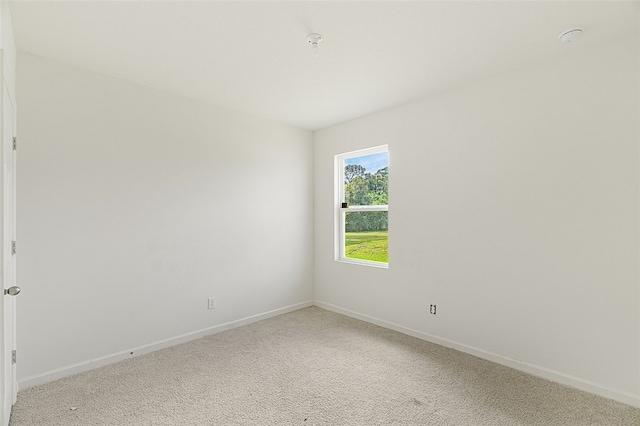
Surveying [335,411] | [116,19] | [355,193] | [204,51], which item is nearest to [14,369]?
[335,411]

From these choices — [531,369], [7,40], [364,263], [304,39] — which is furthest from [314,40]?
[531,369]

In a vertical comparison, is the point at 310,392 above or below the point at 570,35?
below

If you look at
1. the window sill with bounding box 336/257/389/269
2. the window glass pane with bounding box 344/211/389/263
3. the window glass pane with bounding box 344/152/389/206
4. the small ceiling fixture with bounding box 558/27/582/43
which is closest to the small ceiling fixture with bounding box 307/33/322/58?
the small ceiling fixture with bounding box 558/27/582/43

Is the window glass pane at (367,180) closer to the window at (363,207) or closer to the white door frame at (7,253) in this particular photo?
the window at (363,207)

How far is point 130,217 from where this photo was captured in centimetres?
→ 287

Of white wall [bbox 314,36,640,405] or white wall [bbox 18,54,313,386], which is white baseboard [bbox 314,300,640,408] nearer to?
white wall [bbox 314,36,640,405]

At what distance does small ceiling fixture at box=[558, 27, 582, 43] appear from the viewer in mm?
2072

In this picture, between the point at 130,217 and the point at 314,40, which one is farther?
the point at 130,217

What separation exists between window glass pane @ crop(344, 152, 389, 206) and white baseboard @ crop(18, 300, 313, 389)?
180cm

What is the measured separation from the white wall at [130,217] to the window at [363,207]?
0.87 meters

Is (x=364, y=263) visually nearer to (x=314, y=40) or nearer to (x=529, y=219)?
(x=529, y=219)

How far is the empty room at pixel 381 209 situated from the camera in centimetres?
204

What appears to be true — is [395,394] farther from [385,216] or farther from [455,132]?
[455,132]

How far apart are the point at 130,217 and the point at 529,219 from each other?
11.4 ft
